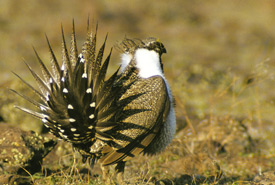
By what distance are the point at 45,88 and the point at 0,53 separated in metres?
7.17

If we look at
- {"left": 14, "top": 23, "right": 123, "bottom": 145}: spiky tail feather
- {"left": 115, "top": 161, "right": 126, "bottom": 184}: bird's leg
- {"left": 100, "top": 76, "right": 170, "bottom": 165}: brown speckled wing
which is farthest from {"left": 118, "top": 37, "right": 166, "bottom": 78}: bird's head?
{"left": 115, "top": 161, "right": 126, "bottom": 184}: bird's leg

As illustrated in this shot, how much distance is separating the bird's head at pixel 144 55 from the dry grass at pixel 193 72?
0.90 metres

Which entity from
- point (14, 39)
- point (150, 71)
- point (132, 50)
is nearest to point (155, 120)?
point (150, 71)

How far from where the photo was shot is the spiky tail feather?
304cm

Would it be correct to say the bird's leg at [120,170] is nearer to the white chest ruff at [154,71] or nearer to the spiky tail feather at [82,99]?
the white chest ruff at [154,71]

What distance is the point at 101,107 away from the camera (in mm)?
3182

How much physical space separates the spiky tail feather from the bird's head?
590 millimetres

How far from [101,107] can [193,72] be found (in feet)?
18.1

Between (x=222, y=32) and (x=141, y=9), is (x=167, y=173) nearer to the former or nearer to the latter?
(x=222, y=32)

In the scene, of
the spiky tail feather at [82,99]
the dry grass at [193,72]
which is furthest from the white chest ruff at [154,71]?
the spiky tail feather at [82,99]

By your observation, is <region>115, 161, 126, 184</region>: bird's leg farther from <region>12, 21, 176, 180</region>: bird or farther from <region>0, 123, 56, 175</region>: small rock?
<region>0, 123, 56, 175</region>: small rock

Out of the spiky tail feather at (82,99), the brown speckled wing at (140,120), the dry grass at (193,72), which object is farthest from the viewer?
the dry grass at (193,72)

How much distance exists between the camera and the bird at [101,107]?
3066mm

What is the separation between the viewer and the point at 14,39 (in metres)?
11.0
